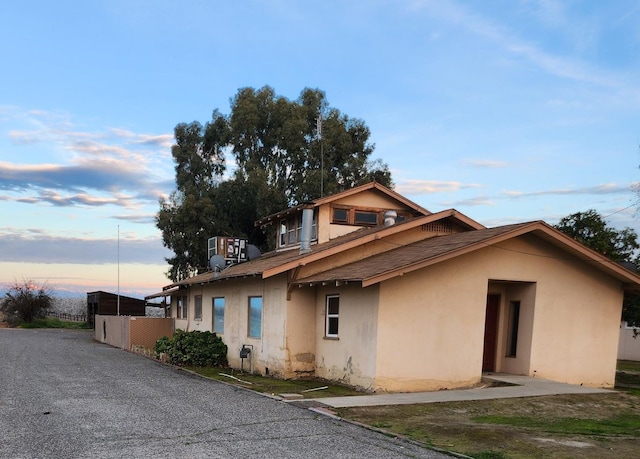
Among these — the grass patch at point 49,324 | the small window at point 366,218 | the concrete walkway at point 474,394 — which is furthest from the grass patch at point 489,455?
the grass patch at point 49,324

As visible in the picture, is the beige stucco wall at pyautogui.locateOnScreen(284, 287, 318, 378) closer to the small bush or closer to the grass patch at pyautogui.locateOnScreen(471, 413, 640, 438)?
the small bush

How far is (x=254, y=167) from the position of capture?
117ft

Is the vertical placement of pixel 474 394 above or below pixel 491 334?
below

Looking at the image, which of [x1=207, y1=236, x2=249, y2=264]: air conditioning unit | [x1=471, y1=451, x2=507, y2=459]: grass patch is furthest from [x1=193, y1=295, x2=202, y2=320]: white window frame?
[x1=471, y1=451, x2=507, y2=459]: grass patch

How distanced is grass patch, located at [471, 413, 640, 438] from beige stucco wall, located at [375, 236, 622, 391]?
11.2 ft

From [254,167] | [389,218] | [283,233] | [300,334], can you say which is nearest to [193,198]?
[254,167]

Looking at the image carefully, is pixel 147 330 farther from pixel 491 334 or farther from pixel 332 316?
pixel 491 334

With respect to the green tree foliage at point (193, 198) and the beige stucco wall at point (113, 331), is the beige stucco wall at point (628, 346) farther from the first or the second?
the beige stucco wall at point (113, 331)

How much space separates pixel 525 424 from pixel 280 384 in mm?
6841

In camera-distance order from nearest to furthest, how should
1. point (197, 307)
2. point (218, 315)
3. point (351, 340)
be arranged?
point (351, 340), point (218, 315), point (197, 307)

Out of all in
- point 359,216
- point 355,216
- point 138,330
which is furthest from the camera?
point 138,330

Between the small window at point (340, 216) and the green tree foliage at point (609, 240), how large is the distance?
Answer: 8714 mm

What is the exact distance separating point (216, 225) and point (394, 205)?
1749 centimetres

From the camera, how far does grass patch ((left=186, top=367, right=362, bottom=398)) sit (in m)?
13.1
